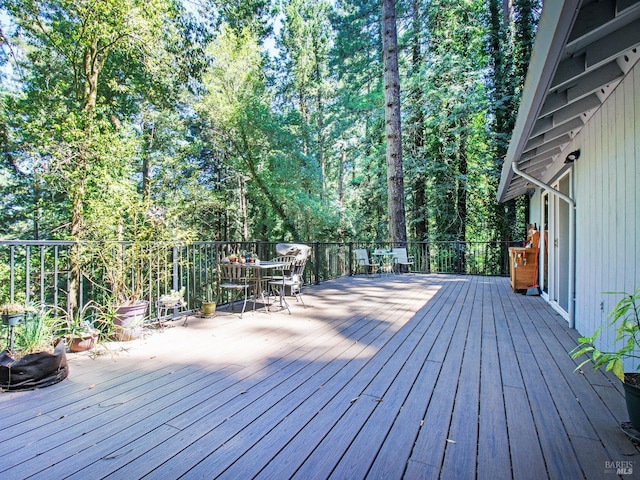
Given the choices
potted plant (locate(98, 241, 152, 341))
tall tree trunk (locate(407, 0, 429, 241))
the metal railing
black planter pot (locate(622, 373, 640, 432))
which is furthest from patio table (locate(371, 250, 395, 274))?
black planter pot (locate(622, 373, 640, 432))

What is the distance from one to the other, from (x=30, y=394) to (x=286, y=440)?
179 cm

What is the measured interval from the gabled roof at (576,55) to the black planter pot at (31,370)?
11.3 feet

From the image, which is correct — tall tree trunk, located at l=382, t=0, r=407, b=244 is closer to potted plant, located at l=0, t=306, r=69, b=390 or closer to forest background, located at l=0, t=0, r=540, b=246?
forest background, located at l=0, t=0, r=540, b=246

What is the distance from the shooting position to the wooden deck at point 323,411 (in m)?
1.45

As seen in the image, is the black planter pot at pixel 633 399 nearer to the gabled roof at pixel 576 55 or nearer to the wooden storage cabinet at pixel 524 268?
the gabled roof at pixel 576 55

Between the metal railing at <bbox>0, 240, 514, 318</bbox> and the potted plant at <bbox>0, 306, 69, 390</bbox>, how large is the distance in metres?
0.32

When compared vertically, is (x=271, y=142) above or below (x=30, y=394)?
above

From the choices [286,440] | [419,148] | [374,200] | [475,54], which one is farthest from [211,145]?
[286,440]

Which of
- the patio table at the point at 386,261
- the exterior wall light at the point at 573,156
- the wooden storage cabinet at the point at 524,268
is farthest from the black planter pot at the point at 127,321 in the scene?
the patio table at the point at 386,261

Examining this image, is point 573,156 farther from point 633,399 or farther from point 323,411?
point 323,411

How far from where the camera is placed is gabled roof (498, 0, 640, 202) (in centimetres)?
141

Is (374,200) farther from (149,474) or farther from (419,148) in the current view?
(149,474)

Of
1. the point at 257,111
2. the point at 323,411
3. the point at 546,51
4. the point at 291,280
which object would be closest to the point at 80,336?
the point at 323,411

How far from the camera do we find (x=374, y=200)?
14141mm
